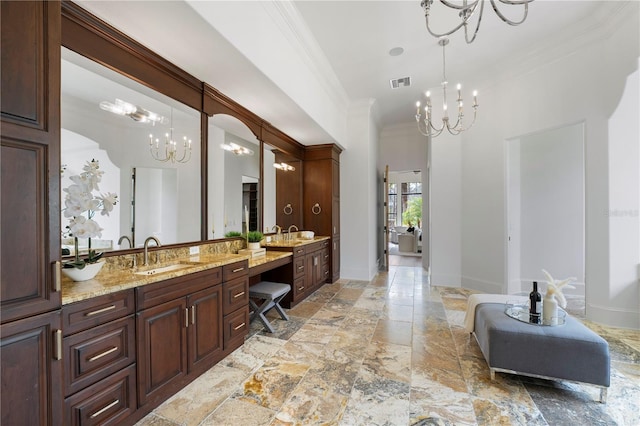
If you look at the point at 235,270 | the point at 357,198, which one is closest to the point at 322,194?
the point at 357,198

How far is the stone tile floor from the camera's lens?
1.79 meters

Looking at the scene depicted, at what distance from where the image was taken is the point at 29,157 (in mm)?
1156

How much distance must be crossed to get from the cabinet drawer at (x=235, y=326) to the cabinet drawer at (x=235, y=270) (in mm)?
349

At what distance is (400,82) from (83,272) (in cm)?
499

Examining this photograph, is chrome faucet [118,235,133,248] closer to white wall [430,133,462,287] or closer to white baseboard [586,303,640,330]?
white wall [430,133,462,287]

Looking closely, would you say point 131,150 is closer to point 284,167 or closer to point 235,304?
point 235,304

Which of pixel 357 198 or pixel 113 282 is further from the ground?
pixel 357 198

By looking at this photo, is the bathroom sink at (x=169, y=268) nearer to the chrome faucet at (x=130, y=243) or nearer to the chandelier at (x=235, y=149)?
the chrome faucet at (x=130, y=243)

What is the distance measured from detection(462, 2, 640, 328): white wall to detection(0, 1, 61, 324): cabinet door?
16.7 feet

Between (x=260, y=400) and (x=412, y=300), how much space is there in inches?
117

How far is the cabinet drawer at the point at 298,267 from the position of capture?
3990 mm

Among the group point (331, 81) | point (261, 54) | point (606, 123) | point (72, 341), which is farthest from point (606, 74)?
point (72, 341)

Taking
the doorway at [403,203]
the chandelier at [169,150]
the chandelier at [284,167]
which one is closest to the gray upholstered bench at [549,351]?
the chandelier at [169,150]

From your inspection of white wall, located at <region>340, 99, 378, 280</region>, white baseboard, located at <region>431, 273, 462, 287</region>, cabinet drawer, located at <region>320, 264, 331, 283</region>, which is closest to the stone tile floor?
cabinet drawer, located at <region>320, 264, 331, 283</region>
